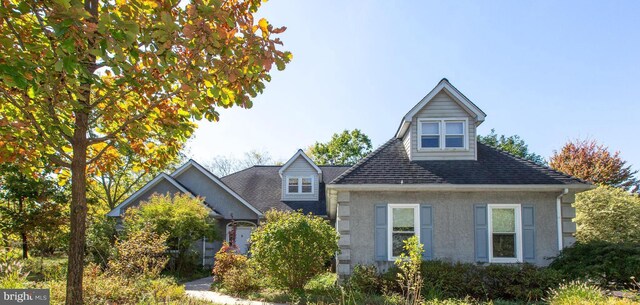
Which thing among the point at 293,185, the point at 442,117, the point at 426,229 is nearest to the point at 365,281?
the point at 426,229

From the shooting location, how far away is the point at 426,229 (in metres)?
12.9

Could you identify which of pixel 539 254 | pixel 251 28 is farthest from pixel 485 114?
pixel 251 28

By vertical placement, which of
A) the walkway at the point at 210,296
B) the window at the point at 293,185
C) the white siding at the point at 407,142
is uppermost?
the white siding at the point at 407,142

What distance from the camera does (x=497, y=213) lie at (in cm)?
1307

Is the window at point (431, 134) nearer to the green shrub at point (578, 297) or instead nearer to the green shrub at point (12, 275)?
the green shrub at point (578, 297)

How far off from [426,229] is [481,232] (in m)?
1.55

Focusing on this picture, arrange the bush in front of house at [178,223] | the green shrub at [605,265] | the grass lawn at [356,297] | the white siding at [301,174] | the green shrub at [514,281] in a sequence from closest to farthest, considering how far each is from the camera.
Result: the grass lawn at [356,297]
the green shrub at [605,265]
the green shrub at [514,281]
the bush in front of house at [178,223]
the white siding at [301,174]

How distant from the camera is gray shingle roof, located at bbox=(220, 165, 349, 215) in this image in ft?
74.9

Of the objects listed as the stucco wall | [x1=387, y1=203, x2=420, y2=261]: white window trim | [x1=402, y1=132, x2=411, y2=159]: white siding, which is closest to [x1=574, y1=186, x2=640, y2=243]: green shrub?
the stucco wall

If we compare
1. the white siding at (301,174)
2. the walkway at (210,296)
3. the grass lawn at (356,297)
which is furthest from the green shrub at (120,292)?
the white siding at (301,174)

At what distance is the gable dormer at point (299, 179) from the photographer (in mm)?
23484

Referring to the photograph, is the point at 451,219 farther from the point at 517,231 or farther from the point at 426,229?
the point at 517,231

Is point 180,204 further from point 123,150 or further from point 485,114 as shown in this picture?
point 123,150

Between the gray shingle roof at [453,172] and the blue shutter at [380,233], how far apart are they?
82 centimetres
